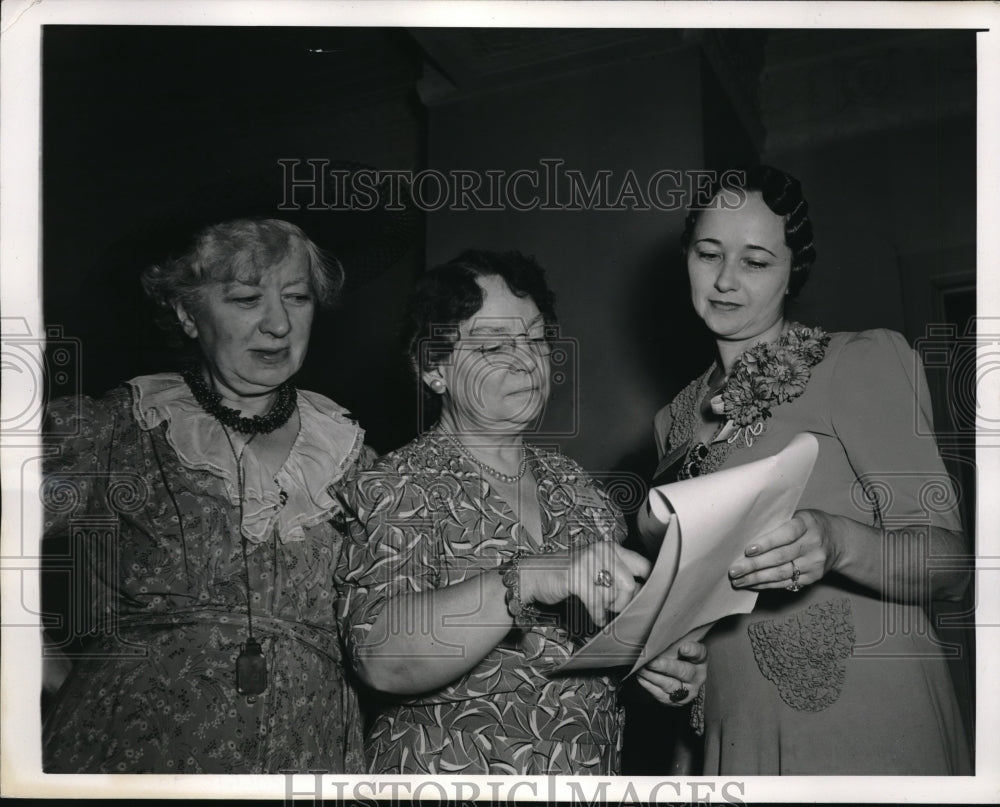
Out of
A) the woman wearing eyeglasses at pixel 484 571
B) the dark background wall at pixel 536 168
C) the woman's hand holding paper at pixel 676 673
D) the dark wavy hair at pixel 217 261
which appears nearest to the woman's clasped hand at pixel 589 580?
the woman wearing eyeglasses at pixel 484 571

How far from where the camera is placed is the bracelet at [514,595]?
4.44 ft

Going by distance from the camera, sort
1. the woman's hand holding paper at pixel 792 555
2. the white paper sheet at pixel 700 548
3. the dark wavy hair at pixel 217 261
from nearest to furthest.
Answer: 1. the white paper sheet at pixel 700 548
2. the woman's hand holding paper at pixel 792 555
3. the dark wavy hair at pixel 217 261

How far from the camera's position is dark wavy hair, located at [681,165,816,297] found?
1.54 m

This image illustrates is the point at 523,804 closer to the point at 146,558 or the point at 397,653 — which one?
the point at 397,653

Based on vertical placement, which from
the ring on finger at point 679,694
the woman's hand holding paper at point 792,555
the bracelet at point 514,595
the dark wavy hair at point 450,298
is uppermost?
the dark wavy hair at point 450,298

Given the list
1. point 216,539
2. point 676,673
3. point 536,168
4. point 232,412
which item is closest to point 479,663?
point 676,673

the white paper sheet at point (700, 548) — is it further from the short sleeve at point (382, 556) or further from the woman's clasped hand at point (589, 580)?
the short sleeve at point (382, 556)

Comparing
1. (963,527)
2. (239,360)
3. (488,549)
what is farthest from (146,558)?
(963,527)

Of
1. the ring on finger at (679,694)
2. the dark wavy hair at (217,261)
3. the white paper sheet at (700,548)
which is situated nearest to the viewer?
the white paper sheet at (700,548)

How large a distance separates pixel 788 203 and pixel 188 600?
41.4 inches

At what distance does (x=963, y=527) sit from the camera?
5.04 ft

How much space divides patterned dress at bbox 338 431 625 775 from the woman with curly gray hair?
80 millimetres

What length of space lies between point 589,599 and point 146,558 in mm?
632

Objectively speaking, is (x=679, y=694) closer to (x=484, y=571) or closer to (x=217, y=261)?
(x=484, y=571)
